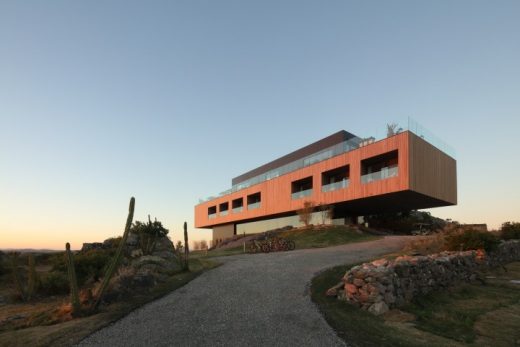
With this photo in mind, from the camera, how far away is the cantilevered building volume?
29859 mm

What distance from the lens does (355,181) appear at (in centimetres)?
3312

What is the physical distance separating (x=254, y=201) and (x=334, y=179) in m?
16.4

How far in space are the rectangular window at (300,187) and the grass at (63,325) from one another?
96.2 feet

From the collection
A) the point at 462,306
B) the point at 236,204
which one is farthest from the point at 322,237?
the point at 236,204

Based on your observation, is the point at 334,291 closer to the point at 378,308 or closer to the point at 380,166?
the point at 378,308

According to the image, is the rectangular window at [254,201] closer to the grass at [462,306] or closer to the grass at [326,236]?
the grass at [326,236]

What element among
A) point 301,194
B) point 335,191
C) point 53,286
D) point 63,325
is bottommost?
point 53,286

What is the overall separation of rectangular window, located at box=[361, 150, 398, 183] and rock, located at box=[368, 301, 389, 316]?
21873mm

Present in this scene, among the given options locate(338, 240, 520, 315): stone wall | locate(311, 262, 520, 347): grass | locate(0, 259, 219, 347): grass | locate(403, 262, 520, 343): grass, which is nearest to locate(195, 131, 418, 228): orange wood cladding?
locate(403, 262, 520, 343): grass

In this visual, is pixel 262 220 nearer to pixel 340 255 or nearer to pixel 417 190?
pixel 417 190

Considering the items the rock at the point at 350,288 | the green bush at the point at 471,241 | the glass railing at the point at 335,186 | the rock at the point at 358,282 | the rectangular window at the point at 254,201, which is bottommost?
the rock at the point at 350,288


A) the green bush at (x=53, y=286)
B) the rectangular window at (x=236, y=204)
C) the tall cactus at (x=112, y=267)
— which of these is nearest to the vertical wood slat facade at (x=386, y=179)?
the rectangular window at (x=236, y=204)

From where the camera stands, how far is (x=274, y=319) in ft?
27.0

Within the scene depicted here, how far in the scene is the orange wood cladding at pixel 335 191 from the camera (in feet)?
95.8
